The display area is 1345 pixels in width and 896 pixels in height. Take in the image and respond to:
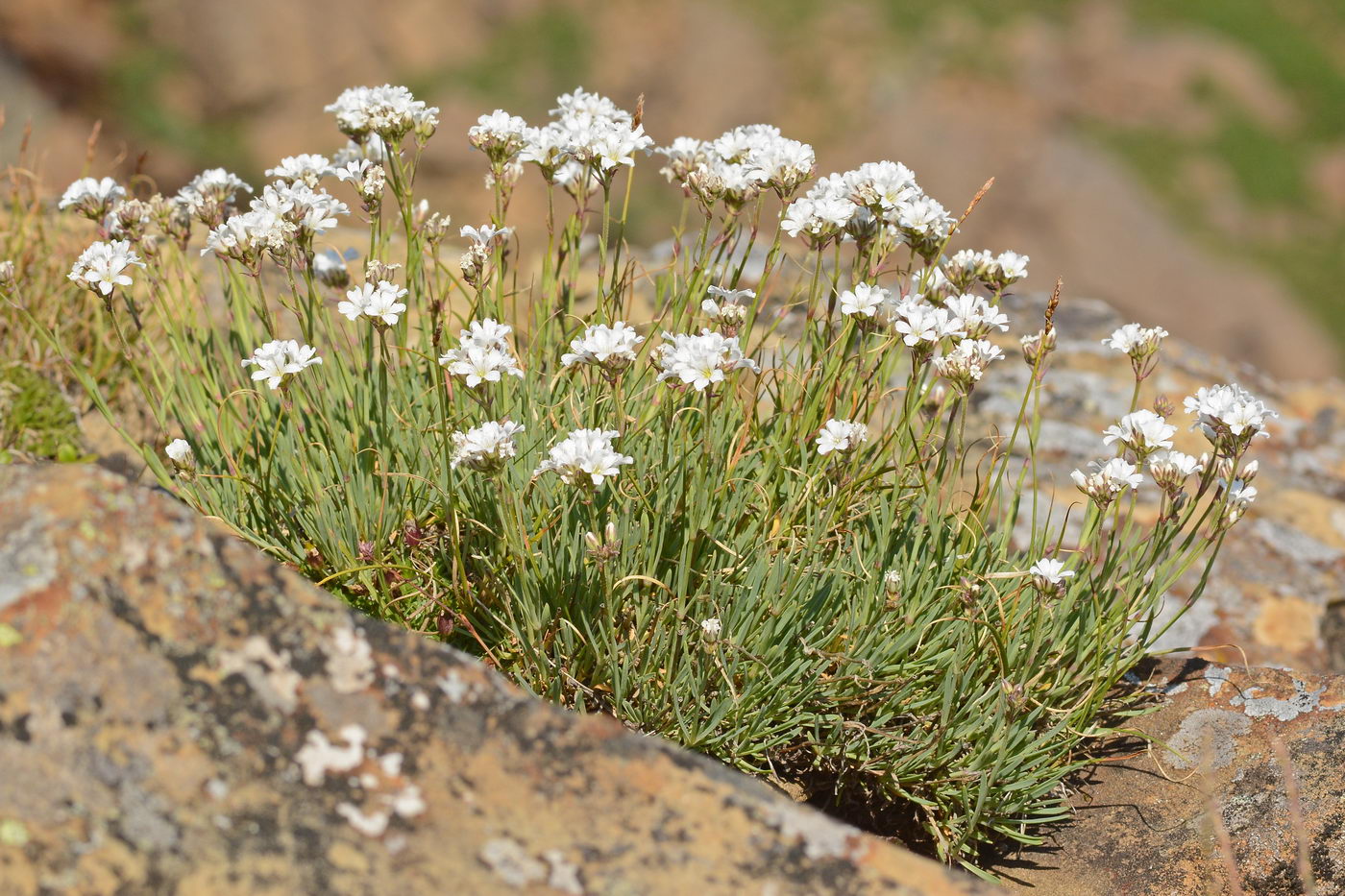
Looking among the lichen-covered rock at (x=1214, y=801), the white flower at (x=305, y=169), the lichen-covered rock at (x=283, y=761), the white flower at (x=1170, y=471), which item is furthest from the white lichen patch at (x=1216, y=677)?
the white flower at (x=305, y=169)

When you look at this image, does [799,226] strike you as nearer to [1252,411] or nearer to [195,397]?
[1252,411]

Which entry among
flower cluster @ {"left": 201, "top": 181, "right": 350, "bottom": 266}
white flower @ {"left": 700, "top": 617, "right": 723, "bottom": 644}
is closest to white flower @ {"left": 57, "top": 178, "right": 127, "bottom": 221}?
flower cluster @ {"left": 201, "top": 181, "right": 350, "bottom": 266}

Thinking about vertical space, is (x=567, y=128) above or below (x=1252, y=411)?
above

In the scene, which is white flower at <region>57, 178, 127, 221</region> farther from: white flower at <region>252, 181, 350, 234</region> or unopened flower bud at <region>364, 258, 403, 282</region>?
unopened flower bud at <region>364, 258, 403, 282</region>

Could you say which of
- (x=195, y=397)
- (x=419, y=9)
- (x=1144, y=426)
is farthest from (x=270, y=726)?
(x=419, y=9)

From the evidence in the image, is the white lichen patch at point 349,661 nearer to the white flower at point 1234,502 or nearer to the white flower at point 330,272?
the white flower at point 330,272

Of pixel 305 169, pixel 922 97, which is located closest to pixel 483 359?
pixel 305 169
